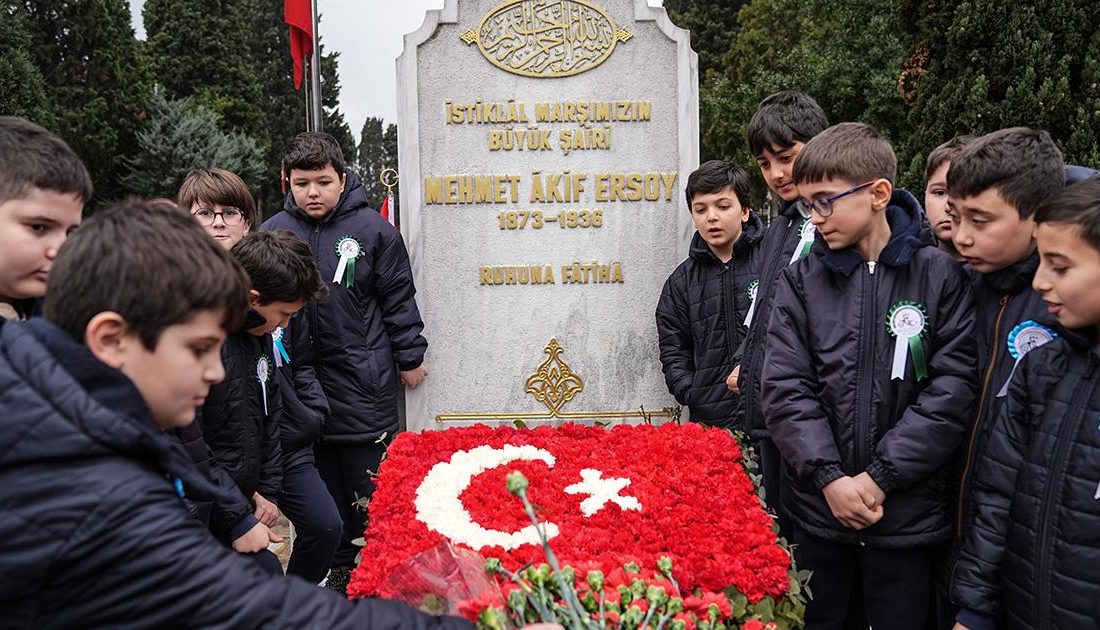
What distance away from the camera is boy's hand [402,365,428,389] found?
4387mm

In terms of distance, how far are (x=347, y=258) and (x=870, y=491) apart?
2.69 meters

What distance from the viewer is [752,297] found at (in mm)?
3787

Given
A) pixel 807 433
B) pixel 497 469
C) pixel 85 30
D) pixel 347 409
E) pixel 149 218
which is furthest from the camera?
pixel 85 30

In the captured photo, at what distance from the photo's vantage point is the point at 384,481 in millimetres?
2904

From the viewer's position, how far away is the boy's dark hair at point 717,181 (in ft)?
13.0

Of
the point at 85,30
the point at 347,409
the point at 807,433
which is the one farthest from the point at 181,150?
the point at 807,433

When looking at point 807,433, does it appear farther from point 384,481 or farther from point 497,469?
point 384,481

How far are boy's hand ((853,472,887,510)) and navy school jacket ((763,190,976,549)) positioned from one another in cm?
3

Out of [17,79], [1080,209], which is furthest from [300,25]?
[17,79]

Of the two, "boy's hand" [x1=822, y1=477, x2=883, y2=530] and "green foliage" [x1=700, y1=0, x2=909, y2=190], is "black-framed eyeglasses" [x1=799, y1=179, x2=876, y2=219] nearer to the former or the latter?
"boy's hand" [x1=822, y1=477, x2=883, y2=530]

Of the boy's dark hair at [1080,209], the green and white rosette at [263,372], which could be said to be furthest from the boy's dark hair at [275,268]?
the boy's dark hair at [1080,209]

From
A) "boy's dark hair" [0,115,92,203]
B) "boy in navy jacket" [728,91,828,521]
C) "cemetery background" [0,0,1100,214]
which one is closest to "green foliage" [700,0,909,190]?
"cemetery background" [0,0,1100,214]

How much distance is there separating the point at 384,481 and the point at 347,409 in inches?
56.2

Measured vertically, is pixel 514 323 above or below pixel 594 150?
below
